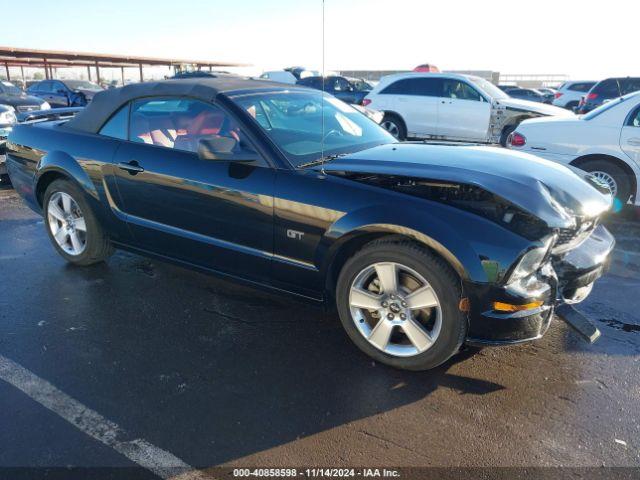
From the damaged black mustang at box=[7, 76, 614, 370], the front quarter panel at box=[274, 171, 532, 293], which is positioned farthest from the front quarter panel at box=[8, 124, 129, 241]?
the front quarter panel at box=[274, 171, 532, 293]

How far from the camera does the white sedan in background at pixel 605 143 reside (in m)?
5.66

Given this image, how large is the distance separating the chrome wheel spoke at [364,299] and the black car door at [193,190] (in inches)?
25.1

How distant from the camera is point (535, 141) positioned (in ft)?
19.9

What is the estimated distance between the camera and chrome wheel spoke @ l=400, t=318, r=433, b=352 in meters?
2.76

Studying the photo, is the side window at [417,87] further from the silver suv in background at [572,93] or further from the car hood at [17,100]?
the silver suv in background at [572,93]

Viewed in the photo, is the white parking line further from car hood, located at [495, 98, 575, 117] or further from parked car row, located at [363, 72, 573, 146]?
car hood, located at [495, 98, 575, 117]

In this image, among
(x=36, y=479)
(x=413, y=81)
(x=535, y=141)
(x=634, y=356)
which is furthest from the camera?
(x=413, y=81)

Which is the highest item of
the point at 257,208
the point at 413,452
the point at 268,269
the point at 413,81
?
the point at 413,81

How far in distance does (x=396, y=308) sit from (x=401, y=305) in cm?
4

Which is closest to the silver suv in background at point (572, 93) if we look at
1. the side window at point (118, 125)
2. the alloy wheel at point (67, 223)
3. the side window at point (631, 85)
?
the side window at point (631, 85)

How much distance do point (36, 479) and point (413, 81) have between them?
1062 cm

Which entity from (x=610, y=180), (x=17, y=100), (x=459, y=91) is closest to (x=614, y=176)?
(x=610, y=180)

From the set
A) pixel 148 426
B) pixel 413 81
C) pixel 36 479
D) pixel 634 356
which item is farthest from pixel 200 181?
pixel 413 81

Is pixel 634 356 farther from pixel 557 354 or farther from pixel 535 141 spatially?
pixel 535 141
